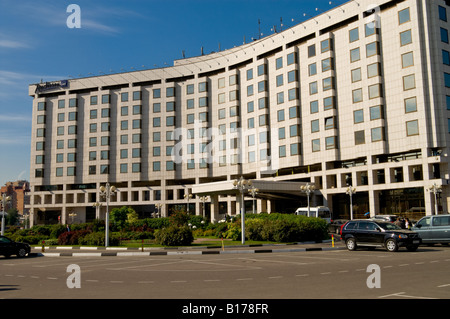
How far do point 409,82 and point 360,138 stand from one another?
9494 millimetres

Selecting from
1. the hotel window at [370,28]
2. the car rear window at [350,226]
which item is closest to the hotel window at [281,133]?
the hotel window at [370,28]

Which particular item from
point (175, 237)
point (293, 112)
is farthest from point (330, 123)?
point (175, 237)

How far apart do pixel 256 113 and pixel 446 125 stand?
30.2 m

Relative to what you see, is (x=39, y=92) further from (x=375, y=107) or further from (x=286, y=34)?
(x=375, y=107)

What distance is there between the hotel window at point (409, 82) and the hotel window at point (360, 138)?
8.02 m

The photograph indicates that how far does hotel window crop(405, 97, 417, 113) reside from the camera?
51.0 meters

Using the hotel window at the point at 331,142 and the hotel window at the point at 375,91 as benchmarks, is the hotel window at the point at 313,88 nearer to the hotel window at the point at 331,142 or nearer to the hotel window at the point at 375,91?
the hotel window at the point at 331,142

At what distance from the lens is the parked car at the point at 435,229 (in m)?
23.8

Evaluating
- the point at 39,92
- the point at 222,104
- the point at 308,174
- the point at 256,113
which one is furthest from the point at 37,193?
the point at 308,174

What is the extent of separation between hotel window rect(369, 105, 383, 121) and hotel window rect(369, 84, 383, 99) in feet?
4.85

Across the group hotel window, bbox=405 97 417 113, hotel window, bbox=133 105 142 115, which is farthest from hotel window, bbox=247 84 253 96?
hotel window, bbox=405 97 417 113

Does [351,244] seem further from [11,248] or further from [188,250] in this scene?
[11,248]

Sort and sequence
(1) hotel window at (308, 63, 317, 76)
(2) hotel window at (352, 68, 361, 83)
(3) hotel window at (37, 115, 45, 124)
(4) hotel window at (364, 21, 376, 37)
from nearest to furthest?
(4) hotel window at (364, 21, 376, 37) → (2) hotel window at (352, 68, 361, 83) → (1) hotel window at (308, 63, 317, 76) → (3) hotel window at (37, 115, 45, 124)

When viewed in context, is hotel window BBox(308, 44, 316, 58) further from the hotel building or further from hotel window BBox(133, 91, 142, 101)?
hotel window BBox(133, 91, 142, 101)
